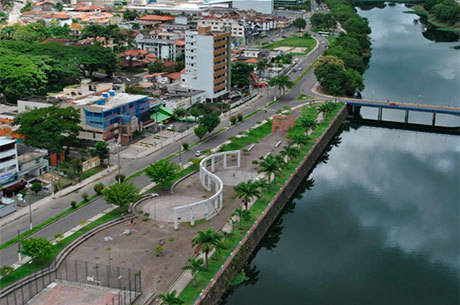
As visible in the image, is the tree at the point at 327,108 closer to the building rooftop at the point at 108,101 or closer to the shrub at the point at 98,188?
the building rooftop at the point at 108,101

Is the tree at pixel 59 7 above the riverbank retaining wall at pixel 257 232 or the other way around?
above

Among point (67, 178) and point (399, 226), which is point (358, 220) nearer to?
point (399, 226)

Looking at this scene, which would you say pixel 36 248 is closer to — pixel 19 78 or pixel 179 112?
pixel 179 112

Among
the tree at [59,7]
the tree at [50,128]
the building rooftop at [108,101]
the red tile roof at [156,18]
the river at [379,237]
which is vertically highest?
the tree at [59,7]

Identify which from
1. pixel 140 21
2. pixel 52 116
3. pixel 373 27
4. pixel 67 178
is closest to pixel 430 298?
pixel 67 178

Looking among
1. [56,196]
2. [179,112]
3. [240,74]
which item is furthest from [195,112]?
[56,196]

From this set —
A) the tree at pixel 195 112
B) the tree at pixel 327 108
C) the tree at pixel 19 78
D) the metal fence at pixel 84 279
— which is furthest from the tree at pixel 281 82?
the metal fence at pixel 84 279

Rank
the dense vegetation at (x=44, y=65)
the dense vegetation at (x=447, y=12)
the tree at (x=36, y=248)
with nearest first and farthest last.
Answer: the tree at (x=36, y=248)
the dense vegetation at (x=44, y=65)
the dense vegetation at (x=447, y=12)

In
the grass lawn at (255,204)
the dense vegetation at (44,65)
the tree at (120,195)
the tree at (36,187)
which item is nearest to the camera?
the grass lawn at (255,204)
